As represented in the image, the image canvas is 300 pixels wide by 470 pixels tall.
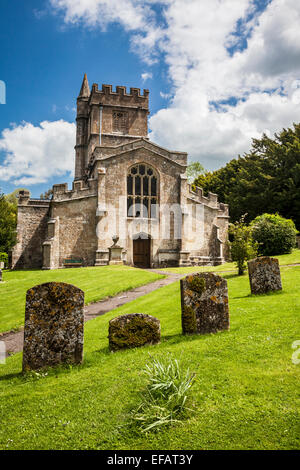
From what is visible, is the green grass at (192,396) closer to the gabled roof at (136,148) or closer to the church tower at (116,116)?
the gabled roof at (136,148)

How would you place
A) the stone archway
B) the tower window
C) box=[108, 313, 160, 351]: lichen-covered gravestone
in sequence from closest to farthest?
box=[108, 313, 160, 351]: lichen-covered gravestone < the stone archway < the tower window

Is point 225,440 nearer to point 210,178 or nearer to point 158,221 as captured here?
point 158,221

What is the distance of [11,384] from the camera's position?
478 cm

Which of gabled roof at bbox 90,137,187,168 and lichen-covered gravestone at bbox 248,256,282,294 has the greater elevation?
gabled roof at bbox 90,137,187,168

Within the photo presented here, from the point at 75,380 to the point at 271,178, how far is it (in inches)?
1298

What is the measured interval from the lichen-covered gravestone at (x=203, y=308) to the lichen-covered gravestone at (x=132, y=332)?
673 millimetres

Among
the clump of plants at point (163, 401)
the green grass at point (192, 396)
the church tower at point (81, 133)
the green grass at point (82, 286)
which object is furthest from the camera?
the church tower at point (81, 133)

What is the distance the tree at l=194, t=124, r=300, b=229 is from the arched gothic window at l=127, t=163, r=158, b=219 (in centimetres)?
1313

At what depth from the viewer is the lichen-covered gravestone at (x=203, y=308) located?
580cm

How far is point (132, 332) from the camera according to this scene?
18.2 feet

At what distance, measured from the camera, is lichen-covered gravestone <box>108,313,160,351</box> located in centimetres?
551

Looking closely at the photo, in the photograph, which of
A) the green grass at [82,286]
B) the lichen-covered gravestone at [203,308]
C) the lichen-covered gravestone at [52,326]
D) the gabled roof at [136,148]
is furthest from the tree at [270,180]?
the lichen-covered gravestone at [52,326]

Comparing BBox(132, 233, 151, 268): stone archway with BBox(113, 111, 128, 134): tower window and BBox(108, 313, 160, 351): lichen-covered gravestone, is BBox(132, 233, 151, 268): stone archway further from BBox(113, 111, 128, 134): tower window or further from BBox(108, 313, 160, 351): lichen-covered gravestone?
BBox(108, 313, 160, 351): lichen-covered gravestone

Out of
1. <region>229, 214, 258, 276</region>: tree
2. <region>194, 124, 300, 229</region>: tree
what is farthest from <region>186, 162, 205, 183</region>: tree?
<region>229, 214, 258, 276</region>: tree
